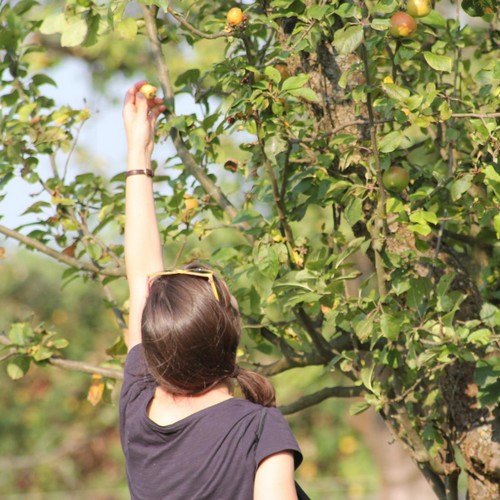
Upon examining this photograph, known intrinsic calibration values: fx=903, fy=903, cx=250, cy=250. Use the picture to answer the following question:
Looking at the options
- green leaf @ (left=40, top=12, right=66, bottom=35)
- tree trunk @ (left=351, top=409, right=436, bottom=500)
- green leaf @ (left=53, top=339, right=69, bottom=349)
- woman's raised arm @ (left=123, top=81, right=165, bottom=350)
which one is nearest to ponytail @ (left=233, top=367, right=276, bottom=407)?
woman's raised arm @ (left=123, top=81, right=165, bottom=350)

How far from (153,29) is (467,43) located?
1049 millimetres

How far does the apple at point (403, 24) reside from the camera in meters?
2.13

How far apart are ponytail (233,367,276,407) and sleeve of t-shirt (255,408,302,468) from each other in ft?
0.55

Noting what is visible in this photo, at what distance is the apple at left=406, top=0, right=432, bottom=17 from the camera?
218 cm

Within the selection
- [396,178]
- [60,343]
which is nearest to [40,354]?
[60,343]

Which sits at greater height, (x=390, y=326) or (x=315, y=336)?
(x=390, y=326)

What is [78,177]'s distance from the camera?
307 centimetres

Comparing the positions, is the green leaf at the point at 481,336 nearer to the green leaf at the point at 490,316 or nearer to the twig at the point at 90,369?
the green leaf at the point at 490,316

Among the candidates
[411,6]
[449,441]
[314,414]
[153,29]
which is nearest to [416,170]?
[411,6]

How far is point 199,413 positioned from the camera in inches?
70.0

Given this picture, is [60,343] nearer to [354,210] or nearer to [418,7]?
[354,210]

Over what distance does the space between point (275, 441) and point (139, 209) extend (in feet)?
2.69

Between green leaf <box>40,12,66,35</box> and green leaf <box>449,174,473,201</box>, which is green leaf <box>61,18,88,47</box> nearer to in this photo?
green leaf <box>40,12,66,35</box>

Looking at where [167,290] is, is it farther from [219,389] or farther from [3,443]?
[3,443]
